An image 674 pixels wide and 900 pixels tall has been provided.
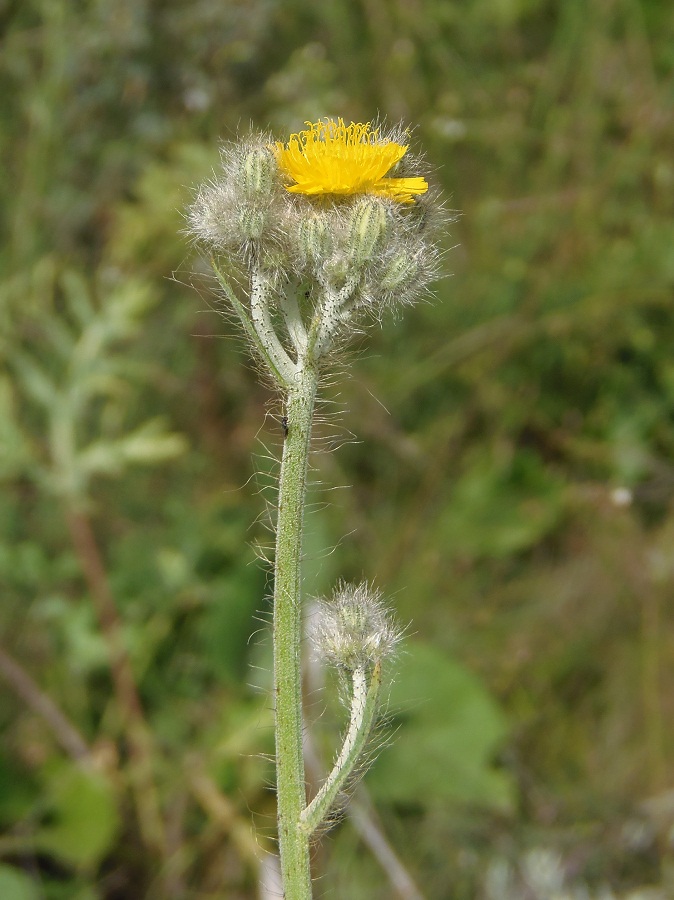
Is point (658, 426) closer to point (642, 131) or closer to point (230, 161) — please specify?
point (642, 131)

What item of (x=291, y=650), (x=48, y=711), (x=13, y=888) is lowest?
(x=13, y=888)

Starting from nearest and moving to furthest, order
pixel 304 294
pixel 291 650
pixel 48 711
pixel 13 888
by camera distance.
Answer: pixel 291 650 → pixel 304 294 → pixel 13 888 → pixel 48 711

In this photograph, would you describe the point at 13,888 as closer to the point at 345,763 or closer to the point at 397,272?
the point at 345,763

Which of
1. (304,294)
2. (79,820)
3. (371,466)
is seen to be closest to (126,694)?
(79,820)

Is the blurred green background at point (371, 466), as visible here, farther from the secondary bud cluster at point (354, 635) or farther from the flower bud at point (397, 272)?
the flower bud at point (397, 272)

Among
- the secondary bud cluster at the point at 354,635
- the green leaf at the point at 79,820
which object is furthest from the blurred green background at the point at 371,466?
the secondary bud cluster at the point at 354,635

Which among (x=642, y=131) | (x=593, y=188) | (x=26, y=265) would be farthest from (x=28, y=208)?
(x=642, y=131)

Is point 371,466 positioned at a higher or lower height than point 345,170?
higher

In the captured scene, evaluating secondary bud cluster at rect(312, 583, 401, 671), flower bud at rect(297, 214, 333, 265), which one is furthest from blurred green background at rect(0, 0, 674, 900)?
flower bud at rect(297, 214, 333, 265)
